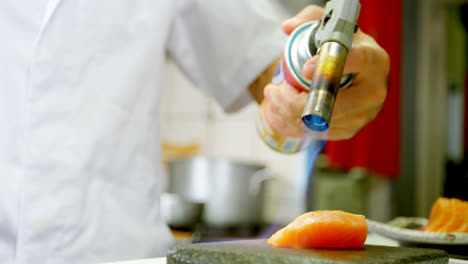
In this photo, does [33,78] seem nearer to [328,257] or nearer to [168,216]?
[328,257]

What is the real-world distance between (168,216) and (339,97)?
103 centimetres

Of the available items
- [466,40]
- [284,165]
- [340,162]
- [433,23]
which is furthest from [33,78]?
[466,40]

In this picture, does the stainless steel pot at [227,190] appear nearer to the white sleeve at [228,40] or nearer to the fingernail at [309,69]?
the white sleeve at [228,40]

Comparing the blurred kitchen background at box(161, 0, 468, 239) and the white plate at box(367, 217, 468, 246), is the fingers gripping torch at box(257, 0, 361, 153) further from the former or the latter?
the blurred kitchen background at box(161, 0, 468, 239)

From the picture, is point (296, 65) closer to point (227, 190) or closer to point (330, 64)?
point (330, 64)

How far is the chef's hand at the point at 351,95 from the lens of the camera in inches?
25.8

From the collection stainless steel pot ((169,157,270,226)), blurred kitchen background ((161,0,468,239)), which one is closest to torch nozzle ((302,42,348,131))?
blurred kitchen background ((161,0,468,239))

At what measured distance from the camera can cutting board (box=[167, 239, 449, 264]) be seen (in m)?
0.44

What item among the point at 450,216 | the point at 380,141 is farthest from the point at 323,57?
the point at 380,141

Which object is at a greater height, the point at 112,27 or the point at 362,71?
the point at 112,27

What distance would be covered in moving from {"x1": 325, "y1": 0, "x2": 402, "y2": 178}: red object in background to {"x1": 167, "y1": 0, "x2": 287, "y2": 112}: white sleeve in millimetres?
1515

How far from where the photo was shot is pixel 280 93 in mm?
698

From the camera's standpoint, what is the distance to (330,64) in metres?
0.48

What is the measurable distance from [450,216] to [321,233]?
1.03ft
